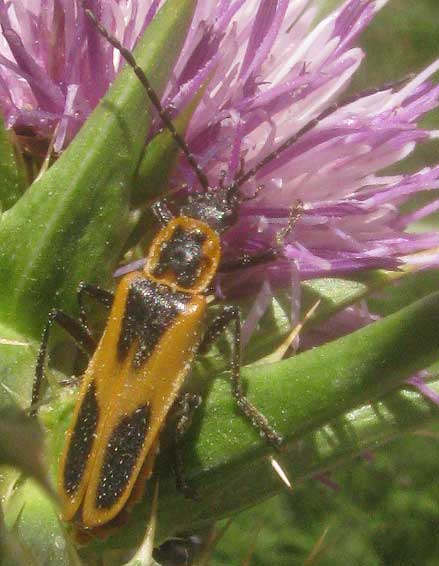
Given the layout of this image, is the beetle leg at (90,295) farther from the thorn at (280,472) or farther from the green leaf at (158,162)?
the thorn at (280,472)

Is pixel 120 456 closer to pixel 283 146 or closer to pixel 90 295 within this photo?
pixel 90 295

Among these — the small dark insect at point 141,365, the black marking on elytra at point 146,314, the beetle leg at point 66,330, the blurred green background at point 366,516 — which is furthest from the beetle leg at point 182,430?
the blurred green background at point 366,516

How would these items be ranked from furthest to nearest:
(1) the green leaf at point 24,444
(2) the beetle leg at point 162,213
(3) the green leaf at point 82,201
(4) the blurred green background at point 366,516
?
(4) the blurred green background at point 366,516 < (2) the beetle leg at point 162,213 < (3) the green leaf at point 82,201 < (1) the green leaf at point 24,444

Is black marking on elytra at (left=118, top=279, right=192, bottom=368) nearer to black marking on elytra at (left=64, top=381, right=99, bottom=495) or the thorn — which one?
black marking on elytra at (left=64, top=381, right=99, bottom=495)

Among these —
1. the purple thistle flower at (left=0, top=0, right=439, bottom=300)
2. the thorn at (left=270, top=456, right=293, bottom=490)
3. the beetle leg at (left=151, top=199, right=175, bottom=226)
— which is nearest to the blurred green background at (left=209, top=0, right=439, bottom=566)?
the purple thistle flower at (left=0, top=0, right=439, bottom=300)

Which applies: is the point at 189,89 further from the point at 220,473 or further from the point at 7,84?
the point at 220,473

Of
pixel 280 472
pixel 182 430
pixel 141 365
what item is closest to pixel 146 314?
pixel 141 365
